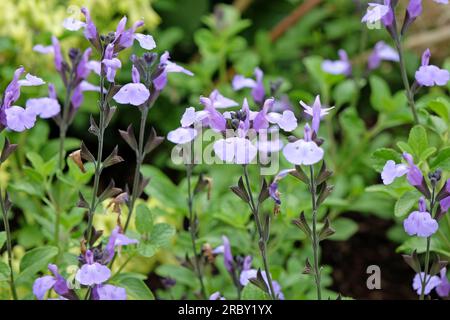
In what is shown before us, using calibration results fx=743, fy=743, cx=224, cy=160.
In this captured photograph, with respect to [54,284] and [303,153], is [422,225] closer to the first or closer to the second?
[303,153]

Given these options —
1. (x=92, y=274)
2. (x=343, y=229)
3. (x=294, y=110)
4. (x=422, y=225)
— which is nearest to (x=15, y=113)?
(x=92, y=274)

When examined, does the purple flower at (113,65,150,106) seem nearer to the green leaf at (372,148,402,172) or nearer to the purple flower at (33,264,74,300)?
the purple flower at (33,264,74,300)

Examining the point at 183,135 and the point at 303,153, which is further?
the point at 183,135

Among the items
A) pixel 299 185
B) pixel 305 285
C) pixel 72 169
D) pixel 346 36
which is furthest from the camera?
pixel 346 36

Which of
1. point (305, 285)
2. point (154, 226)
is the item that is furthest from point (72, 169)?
point (305, 285)

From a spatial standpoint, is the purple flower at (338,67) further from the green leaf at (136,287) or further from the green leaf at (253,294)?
the green leaf at (136,287)

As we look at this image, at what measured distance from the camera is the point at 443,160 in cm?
151

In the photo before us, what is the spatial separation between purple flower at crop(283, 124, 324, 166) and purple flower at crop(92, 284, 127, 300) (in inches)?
18.4

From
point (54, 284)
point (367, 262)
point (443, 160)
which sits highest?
point (443, 160)

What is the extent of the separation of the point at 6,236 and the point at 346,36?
2.28m

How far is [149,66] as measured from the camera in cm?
144

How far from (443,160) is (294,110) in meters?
1.34

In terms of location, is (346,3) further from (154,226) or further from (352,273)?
(154,226)

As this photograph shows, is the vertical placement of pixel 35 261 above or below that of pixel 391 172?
below
